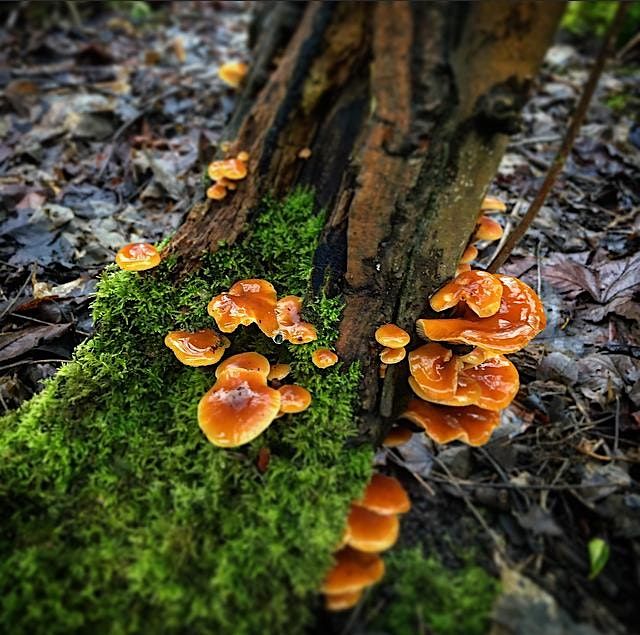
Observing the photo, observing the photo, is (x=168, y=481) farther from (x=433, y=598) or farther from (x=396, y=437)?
(x=433, y=598)

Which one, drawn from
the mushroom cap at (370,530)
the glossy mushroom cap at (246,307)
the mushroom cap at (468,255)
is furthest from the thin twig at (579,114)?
the mushroom cap at (370,530)

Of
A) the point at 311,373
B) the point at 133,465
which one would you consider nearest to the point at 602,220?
the point at 311,373

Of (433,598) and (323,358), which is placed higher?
(323,358)

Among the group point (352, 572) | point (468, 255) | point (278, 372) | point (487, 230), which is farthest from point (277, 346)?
point (487, 230)

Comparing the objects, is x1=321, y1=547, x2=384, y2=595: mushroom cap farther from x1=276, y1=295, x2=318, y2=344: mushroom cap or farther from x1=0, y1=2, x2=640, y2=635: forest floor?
x1=276, y1=295, x2=318, y2=344: mushroom cap

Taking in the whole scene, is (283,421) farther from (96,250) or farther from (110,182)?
(110,182)

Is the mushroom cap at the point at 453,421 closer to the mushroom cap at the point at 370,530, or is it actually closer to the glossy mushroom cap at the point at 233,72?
the mushroom cap at the point at 370,530
